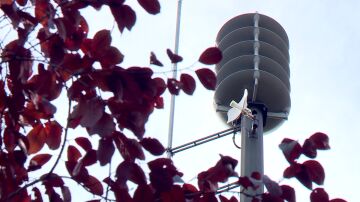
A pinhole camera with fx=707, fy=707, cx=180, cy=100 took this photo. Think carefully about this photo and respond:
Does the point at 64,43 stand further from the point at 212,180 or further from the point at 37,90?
the point at 212,180

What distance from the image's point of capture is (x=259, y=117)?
23.2 feet

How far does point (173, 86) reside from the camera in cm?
272

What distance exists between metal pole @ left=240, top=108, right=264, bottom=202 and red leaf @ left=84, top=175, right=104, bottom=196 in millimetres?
3915

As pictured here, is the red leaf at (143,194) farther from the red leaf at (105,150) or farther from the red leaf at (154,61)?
the red leaf at (154,61)

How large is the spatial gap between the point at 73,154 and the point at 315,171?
0.93 m

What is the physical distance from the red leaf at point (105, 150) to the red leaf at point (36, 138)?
43 centimetres

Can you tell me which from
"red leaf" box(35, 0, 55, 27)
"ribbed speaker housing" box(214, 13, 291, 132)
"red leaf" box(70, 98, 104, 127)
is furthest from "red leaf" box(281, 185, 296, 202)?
"ribbed speaker housing" box(214, 13, 291, 132)

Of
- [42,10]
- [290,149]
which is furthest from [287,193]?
[42,10]

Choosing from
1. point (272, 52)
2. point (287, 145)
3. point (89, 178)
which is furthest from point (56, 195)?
point (272, 52)

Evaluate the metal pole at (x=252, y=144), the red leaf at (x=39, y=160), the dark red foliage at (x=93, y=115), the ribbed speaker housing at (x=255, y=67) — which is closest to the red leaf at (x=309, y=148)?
the dark red foliage at (x=93, y=115)

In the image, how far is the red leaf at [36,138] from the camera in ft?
8.83

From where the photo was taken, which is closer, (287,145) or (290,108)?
(287,145)

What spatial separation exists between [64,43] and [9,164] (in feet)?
1.69

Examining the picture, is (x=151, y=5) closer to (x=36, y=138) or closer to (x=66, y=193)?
(x=36, y=138)
